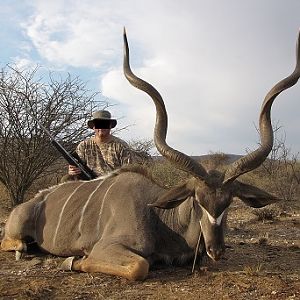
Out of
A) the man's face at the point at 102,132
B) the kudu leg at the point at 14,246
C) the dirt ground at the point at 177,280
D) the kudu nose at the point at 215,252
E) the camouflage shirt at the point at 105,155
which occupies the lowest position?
the dirt ground at the point at 177,280

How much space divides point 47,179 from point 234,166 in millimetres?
8023

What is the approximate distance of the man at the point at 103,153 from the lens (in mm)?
5922

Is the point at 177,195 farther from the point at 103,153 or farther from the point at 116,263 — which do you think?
the point at 103,153

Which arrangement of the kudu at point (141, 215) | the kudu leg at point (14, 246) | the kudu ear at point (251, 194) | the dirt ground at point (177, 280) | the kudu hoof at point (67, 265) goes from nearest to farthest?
the dirt ground at point (177, 280) → the kudu at point (141, 215) → the kudu ear at point (251, 194) → the kudu hoof at point (67, 265) → the kudu leg at point (14, 246)

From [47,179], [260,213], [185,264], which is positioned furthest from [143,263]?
[47,179]

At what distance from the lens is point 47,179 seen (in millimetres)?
11273

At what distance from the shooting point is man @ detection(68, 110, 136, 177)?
5.92 m

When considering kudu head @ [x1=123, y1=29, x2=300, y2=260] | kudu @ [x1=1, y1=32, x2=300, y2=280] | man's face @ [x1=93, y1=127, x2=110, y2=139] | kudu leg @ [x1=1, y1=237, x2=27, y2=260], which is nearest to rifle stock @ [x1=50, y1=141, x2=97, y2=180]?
man's face @ [x1=93, y1=127, x2=110, y2=139]

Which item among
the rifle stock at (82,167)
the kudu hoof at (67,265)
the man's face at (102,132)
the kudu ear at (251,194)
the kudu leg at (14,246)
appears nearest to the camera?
the kudu ear at (251,194)

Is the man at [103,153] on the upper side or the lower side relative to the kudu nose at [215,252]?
upper

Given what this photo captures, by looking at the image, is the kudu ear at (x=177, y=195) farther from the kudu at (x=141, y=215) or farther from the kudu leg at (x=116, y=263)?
the kudu leg at (x=116, y=263)

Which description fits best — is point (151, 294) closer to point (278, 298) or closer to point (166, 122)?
point (278, 298)

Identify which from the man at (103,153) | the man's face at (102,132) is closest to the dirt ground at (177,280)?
the man at (103,153)

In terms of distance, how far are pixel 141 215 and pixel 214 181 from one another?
→ 0.77 m
